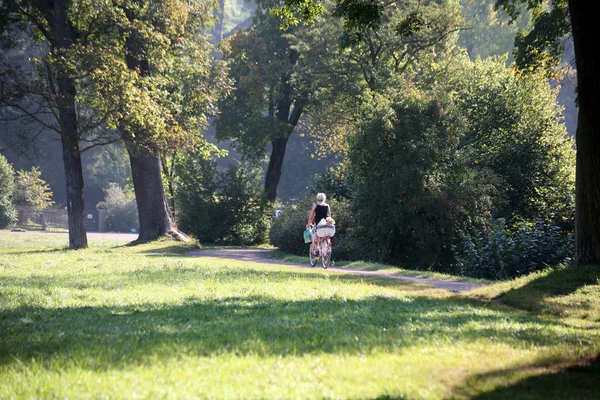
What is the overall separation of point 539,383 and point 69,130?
23.7 m

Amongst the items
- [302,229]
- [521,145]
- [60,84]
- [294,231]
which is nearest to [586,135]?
[521,145]

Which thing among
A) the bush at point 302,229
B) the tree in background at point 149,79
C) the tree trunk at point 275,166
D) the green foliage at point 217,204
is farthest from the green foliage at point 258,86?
the bush at point 302,229

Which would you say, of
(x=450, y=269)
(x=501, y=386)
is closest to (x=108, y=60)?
(x=450, y=269)

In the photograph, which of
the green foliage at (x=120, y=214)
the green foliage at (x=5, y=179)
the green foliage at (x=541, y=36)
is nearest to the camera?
the green foliage at (x=541, y=36)

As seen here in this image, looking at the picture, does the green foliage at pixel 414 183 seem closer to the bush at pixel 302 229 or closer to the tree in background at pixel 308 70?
the bush at pixel 302 229

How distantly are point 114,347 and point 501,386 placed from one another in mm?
4034

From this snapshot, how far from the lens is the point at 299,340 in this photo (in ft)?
23.0

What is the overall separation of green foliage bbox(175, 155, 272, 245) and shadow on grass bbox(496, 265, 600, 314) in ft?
89.5

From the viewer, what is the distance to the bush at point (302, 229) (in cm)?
2591

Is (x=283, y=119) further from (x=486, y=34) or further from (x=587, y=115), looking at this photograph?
(x=486, y=34)

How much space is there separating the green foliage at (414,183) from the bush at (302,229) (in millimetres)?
1723

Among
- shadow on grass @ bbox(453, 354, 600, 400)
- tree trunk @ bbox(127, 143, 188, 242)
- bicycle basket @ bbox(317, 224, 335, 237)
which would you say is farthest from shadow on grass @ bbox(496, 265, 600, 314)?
tree trunk @ bbox(127, 143, 188, 242)

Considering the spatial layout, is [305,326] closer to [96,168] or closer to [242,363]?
A: [242,363]

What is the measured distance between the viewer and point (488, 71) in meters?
32.6
